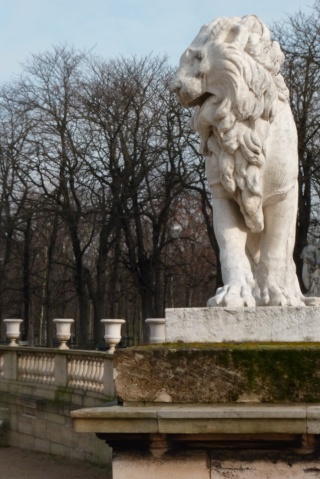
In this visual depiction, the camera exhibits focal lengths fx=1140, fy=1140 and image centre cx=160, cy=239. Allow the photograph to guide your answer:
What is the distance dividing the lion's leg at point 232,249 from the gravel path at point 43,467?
11.9 meters

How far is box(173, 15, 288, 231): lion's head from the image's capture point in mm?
6961

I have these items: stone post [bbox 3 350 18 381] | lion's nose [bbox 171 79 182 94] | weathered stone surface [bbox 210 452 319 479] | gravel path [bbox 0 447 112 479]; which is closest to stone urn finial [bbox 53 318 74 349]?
stone post [bbox 3 350 18 381]

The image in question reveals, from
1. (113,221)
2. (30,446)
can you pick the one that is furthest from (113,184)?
(30,446)

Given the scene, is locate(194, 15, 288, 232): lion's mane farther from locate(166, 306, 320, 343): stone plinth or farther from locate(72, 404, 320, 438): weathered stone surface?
locate(72, 404, 320, 438): weathered stone surface

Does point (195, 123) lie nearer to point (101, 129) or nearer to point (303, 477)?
point (303, 477)

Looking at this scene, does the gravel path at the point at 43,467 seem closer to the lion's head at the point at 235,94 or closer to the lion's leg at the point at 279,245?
the lion's leg at the point at 279,245

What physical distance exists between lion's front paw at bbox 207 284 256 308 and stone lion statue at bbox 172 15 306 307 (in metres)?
0.03

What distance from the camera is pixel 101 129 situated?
3656 centimetres

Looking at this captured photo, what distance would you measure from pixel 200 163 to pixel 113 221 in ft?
12.2

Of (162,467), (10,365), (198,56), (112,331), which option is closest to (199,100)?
(198,56)

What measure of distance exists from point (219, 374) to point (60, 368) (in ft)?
53.2

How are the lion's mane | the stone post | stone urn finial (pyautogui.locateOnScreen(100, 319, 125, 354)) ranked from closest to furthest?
the lion's mane, stone urn finial (pyautogui.locateOnScreen(100, 319, 125, 354)), the stone post

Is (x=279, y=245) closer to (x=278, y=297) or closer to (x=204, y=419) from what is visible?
(x=278, y=297)

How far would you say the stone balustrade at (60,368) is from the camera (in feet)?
63.9
